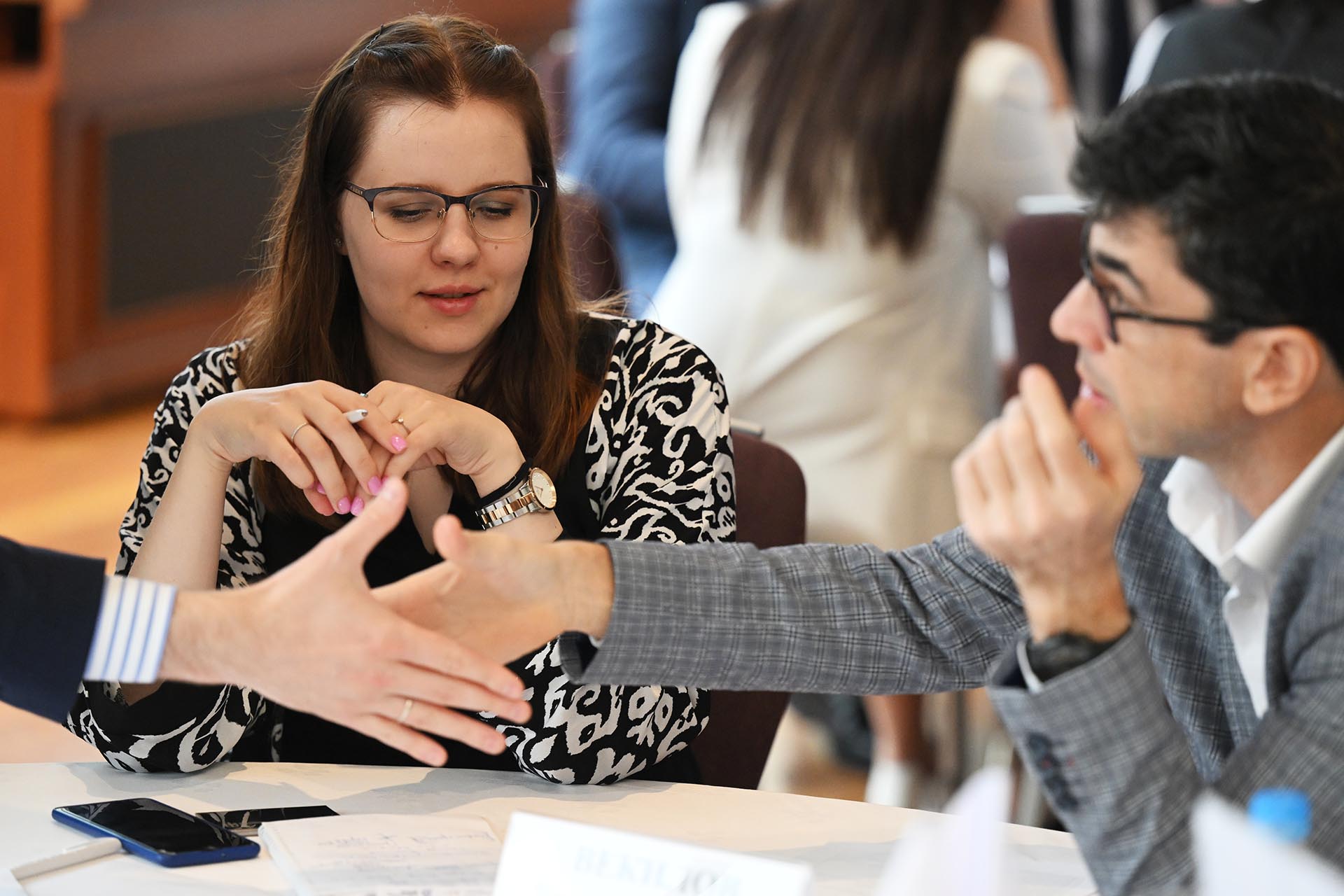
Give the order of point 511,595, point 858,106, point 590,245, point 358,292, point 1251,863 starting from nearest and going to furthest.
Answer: point 1251,863 < point 511,595 < point 358,292 < point 858,106 < point 590,245

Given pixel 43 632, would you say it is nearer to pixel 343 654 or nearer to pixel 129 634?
pixel 129 634

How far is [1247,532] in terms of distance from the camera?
1.40m

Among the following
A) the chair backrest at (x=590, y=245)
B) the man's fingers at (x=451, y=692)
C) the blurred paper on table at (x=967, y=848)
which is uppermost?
the blurred paper on table at (x=967, y=848)

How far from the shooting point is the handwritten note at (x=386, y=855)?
123 centimetres

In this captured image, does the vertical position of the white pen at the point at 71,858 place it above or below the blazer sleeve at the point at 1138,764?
below

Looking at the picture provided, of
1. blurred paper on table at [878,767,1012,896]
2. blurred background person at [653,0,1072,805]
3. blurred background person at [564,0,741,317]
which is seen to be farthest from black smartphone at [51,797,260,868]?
blurred background person at [564,0,741,317]

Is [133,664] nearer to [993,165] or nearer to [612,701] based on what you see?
[612,701]

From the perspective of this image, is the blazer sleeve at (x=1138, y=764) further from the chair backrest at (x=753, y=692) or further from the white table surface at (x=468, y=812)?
the chair backrest at (x=753, y=692)

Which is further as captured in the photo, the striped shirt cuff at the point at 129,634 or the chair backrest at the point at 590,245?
the chair backrest at the point at 590,245

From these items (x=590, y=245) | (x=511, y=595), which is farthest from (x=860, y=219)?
(x=511, y=595)

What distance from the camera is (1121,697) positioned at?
1162 millimetres

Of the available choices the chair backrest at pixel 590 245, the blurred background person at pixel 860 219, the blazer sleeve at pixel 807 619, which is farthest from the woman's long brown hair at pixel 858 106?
the blazer sleeve at pixel 807 619

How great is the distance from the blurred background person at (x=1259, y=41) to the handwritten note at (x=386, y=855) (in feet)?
6.29

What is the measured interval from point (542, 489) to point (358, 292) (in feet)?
1.33
